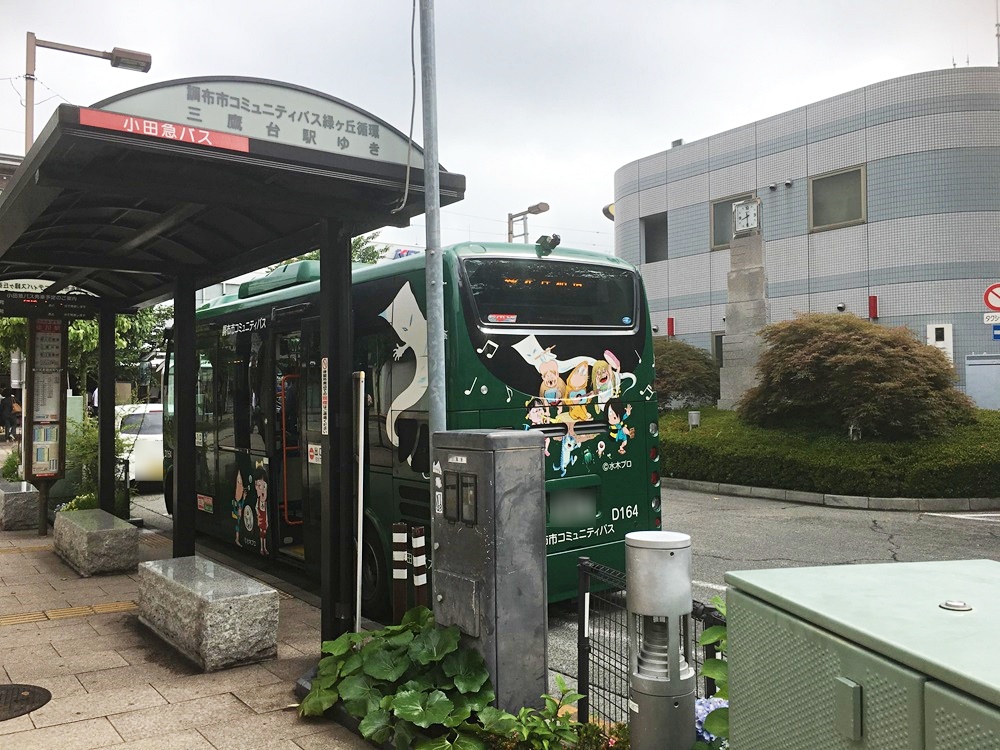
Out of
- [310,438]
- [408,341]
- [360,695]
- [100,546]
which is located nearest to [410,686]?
[360,695]

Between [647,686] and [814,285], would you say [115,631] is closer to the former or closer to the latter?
[647,686]

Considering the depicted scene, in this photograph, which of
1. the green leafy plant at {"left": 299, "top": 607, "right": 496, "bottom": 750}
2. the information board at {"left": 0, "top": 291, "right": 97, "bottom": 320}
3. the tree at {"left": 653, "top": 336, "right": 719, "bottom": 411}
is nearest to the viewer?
the green leafy plant at {"left": 299, "top": 607, "right": 496, "bottom": 750}

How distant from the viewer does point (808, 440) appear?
48.1 ft

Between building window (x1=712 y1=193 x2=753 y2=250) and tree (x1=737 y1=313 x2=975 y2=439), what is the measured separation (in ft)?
33.1

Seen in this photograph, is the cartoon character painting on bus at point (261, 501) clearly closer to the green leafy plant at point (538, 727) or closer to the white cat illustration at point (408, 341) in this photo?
the white cat illustration at point (408, 341)

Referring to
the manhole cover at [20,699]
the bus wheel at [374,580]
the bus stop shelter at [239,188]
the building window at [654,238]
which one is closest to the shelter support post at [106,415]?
the bus stop shelter at [239,188]

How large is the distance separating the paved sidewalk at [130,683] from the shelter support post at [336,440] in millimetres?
555

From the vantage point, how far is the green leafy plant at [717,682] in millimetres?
3184

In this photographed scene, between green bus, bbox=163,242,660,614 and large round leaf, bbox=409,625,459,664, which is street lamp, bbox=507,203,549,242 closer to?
green bus, bbox=163,242,660,614

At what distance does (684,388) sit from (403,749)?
17.7m

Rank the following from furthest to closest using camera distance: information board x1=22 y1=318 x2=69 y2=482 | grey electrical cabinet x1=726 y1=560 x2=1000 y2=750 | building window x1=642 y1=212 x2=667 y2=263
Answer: building window x1=642 y1=212 x2=667 y2=263
information board x1=22 y1=318 x2=69 y2=482
grey electrical cabinet x1=726 y1=560 x2=1000 y2=750

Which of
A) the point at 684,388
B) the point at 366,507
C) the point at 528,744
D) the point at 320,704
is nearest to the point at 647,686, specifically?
the point at 528,744

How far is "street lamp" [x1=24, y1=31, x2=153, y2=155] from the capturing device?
14.2 m

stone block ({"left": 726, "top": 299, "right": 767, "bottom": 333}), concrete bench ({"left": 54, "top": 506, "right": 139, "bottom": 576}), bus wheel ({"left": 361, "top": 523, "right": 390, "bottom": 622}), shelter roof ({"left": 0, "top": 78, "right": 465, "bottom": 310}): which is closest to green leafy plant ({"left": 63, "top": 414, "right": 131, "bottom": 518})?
concrete bench ({"left": 54, "top": 506, "right": 139, "bottom": 576})
